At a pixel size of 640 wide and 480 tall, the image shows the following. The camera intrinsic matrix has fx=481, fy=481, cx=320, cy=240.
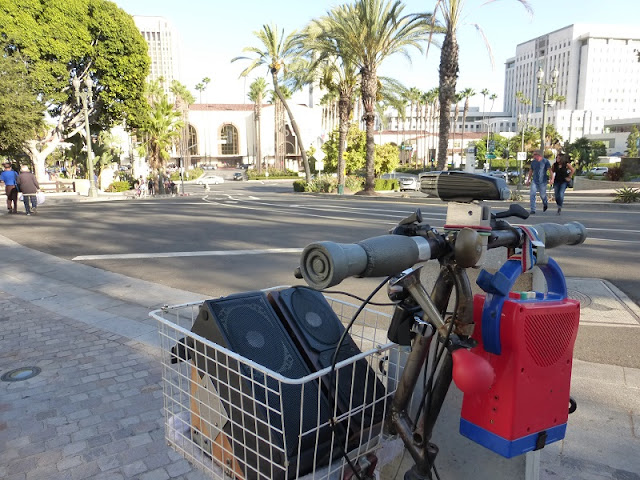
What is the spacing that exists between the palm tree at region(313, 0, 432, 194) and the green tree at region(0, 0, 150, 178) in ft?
49.6

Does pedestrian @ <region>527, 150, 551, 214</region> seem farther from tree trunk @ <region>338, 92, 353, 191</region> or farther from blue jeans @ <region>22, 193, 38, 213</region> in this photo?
tree trunk @ <region>338, 92, 353, 191</region>

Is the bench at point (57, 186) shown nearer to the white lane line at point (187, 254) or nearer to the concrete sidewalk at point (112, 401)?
the white lane line at point (187, 254)

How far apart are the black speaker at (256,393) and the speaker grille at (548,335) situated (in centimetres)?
69

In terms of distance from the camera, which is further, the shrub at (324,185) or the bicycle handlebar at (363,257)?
the shrub at (324,185)

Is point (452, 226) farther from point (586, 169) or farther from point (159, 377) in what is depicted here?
point (586, 169)

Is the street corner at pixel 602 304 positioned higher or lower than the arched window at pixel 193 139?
lower

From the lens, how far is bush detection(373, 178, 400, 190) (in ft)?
109

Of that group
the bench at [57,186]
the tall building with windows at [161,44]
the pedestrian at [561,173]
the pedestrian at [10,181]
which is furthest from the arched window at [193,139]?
the pedestrian at [561,173]

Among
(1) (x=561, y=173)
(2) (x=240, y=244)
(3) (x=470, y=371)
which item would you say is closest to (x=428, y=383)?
(3) (x=470, y=371)

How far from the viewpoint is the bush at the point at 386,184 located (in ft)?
109

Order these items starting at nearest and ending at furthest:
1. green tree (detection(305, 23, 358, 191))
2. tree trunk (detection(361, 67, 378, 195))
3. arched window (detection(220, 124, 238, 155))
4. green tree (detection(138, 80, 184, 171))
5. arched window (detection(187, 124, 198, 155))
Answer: tree trunk (detection(361, 67, 378, 195))
green tree (detection(305, 23, 358, 191))
green tree (detection(138, 80, 184, 171))
arched window (detection(187, 124, 198, 155))
arched window (detection(220, 124, 238, 155))

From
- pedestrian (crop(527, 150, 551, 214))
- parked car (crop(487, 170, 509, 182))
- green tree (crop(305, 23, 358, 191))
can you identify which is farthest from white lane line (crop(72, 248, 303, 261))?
green tree (crop(305, 23, 358, 191))

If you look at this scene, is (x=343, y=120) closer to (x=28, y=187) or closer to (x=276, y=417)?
(x=28, y=187)

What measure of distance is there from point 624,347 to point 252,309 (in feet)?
12.4
